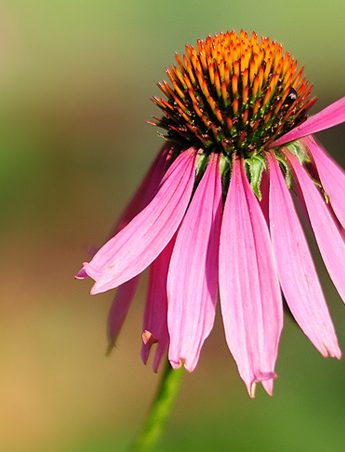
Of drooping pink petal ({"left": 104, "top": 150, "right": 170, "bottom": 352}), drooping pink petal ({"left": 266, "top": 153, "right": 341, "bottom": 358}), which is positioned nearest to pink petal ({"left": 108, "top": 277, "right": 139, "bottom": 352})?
drooping pink petal ({"left": 104, "top": 150, "right": 170, "bottom": 352})

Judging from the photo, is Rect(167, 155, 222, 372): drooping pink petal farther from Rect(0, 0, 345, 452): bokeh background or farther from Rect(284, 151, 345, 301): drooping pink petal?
Rect(0, 0, 345, 452): bokeh background

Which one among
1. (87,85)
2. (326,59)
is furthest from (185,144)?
(326,59)

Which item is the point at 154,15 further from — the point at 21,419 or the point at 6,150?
the point at 21,419

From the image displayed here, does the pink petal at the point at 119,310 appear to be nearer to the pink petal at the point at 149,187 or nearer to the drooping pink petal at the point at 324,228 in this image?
the pink petal at the point at 149,187

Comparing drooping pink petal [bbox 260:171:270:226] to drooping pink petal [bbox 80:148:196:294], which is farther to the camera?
drooping pink petal [bbox 260:171:270:226]

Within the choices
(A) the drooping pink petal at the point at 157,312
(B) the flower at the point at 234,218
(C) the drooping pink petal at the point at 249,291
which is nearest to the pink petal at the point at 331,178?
(B) the flower at the point at 234,218

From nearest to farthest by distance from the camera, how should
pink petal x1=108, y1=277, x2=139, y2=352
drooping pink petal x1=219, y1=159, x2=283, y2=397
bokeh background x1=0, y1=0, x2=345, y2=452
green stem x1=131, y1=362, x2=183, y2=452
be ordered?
drooping pink petal x1=219, y1=159, x2=283, y2=397 → green stem x1=131, y1=362, x2=183, y2=452 → pink petal x1=108, y1=277, x2=139, y2=352 → bokeh background x1=0, y1=0, x2=345, y2=452
